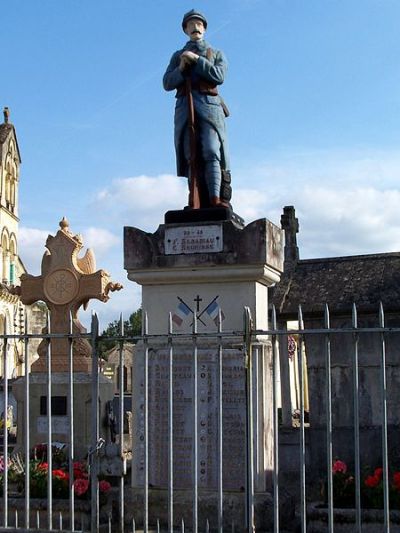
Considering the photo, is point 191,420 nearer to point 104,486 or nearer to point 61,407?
point 104,486

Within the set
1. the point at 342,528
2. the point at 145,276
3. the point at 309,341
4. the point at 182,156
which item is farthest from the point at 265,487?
the point at 309,341

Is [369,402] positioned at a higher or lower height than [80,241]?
lower

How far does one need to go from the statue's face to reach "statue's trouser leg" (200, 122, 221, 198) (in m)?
0.94

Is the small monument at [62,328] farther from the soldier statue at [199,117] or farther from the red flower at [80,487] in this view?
the soldier statue at [199,117]

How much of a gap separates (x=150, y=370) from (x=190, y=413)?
56cm

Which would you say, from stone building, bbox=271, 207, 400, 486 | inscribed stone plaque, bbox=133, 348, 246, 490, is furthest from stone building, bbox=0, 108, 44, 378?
inscribed stone plaque, bbox=133, 348, 246, 490

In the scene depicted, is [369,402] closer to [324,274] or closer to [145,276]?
[324,274]

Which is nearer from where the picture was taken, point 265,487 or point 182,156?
point 265,487

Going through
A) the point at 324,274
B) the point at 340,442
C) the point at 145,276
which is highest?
the point at 324,274

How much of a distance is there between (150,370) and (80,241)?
8.22m

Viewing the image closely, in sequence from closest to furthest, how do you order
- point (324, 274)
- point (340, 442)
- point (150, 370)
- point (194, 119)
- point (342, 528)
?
point (342, 528) < point (150, 370) < point (194, 119) < point (340, 442) < point (324, 274)

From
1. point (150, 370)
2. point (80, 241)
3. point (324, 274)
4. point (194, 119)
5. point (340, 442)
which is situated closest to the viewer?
point (150, 370)

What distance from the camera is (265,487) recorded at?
7195 millimetres

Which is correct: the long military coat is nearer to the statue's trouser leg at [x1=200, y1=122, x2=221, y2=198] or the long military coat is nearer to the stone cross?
the statue's trouser leg at [x1=200, y1=122, x2=221, y2=198]
